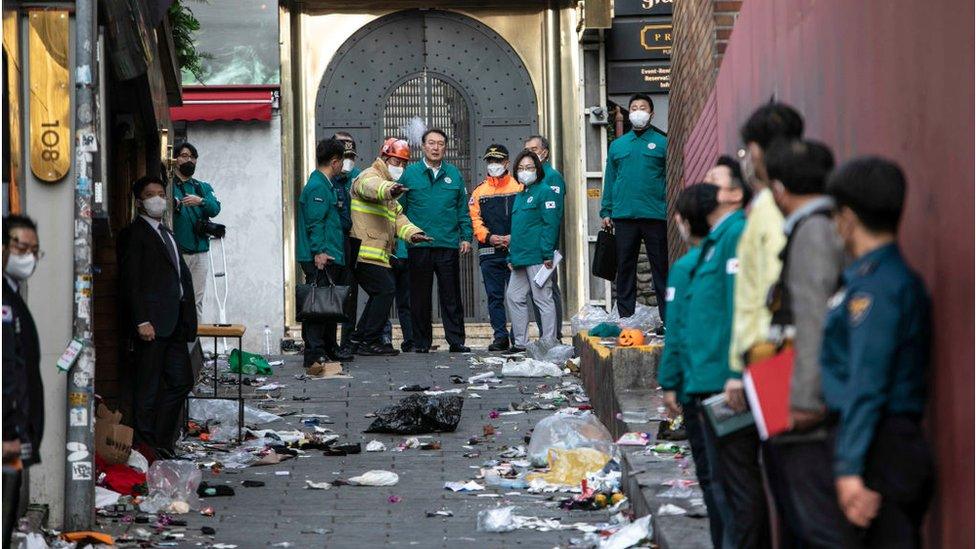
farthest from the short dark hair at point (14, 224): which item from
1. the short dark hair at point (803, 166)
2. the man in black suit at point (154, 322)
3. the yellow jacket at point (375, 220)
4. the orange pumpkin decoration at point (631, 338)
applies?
the yellow jacket at point (375, 220)

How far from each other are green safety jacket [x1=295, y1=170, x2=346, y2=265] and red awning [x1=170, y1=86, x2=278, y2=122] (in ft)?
13.9

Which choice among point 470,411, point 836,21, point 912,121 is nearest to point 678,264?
point 836,21

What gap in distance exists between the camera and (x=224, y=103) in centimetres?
1891

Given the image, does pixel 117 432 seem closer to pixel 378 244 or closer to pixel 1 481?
pixel 1 481

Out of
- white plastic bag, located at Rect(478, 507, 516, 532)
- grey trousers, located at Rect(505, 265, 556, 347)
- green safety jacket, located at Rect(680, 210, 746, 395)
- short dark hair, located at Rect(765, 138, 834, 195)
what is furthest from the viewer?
grey trousers, located at Rect(505, 265, 556, 347)

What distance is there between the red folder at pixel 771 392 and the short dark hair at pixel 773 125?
2.19 feet

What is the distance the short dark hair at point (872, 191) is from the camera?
435 cm

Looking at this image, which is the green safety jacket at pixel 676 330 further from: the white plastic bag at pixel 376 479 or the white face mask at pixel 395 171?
the white face mask at pixel 395 171

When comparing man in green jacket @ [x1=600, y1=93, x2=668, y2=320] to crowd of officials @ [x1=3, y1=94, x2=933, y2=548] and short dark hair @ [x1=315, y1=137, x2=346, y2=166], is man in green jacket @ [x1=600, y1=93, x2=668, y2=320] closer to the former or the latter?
short dark hair @ [x1=315, y1=137, x2=346, y2=166]

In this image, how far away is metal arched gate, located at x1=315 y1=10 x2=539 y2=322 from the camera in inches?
786

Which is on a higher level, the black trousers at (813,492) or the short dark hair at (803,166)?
the short dark hair at (803,166)

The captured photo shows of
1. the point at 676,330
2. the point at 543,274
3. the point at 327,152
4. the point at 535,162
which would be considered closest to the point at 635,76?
the point at 535,162

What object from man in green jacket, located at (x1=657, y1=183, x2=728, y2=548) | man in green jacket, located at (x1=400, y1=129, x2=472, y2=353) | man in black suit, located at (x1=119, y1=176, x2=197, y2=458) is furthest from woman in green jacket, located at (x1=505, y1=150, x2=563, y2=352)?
man in green jacket, located at (x1=657, y1=183, x2=728, y2=548)

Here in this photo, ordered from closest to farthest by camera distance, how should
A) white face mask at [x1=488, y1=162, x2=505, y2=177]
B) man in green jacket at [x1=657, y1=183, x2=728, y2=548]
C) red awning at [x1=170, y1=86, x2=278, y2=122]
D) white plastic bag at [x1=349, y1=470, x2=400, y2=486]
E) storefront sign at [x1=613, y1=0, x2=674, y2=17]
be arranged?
man in green jacket at [x1=657, y1=183, x2=728, y2=548]
white plastic bag at [x1=349, y1=470, x2=400, y2=486]
white face mask at [x1=488, y1=162, x2=505, y2=177]
red awning at [x1=170, y1=86, x2=278, y2=122]
storefront sign at [x1=613, y1=0, x2=674, y2=17]
